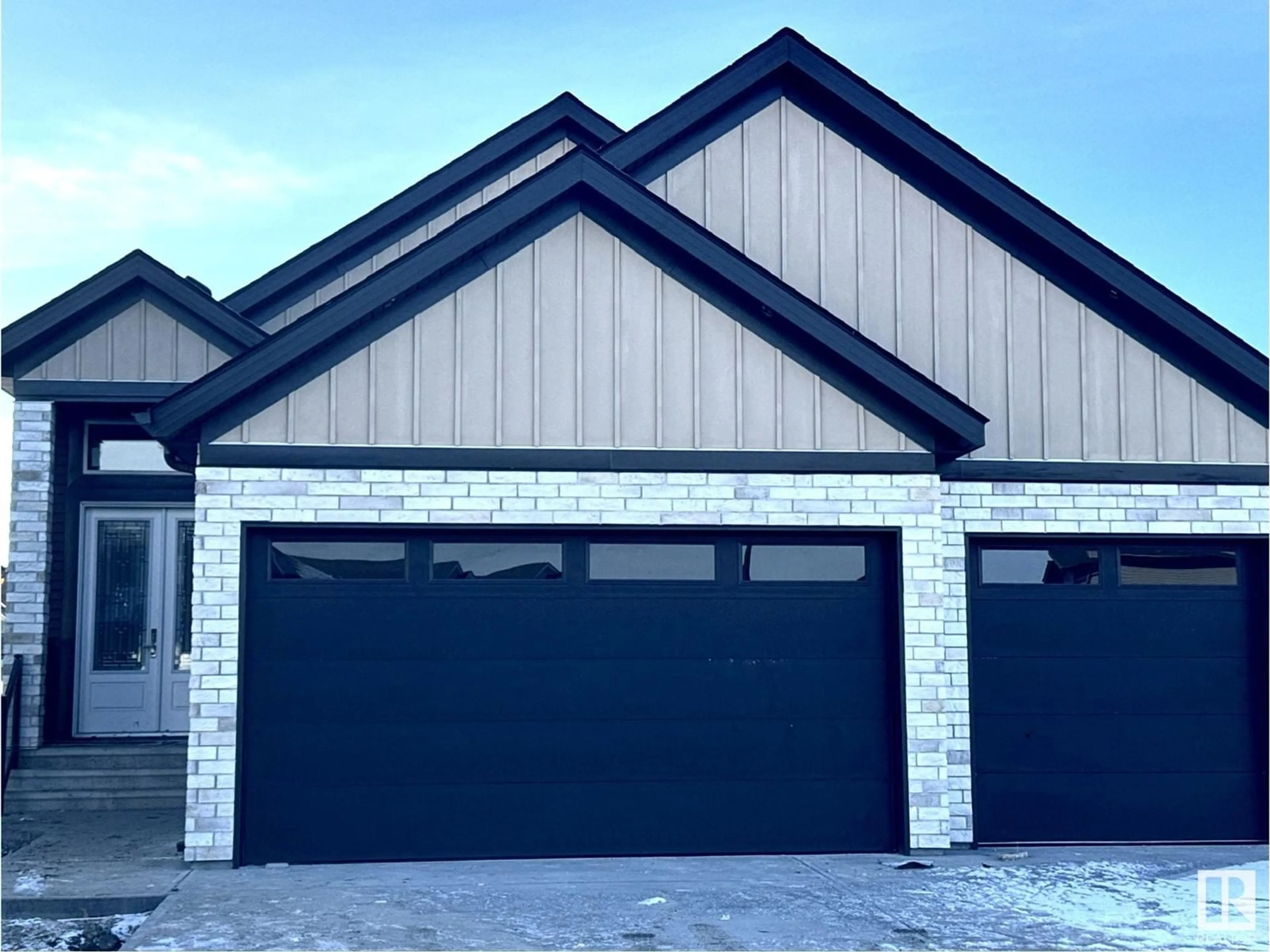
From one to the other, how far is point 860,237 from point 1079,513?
9.57 feet

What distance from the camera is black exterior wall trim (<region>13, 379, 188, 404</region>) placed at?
12969 millimetres

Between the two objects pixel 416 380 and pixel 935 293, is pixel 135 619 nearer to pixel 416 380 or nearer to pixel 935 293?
pixel 416 380

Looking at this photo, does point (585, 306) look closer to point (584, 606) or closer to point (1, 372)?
point (584, 606)

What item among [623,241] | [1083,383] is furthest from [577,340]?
[1083,383]

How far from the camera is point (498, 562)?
10445mm

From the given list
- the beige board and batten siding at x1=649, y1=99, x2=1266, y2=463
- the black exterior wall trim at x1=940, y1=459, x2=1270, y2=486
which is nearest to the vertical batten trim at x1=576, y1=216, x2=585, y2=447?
the beige board and batten siding at x1=649, y1=99, x2=1266, y2=463

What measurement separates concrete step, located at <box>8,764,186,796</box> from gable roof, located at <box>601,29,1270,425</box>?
668 centimetres

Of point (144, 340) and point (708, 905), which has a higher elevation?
point (144, 340)

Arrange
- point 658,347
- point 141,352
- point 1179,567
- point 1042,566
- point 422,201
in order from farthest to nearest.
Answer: point 422,201
point 141,352
point 1179,567
point 1042,566
point 658,347

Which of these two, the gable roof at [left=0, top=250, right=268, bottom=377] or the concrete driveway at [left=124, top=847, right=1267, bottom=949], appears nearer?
the concrete driveway at [left=124, top=847, right=1267, bottom=949]

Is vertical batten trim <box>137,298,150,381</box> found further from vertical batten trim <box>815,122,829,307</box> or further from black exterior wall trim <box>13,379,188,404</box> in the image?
vertical batten trim <box>815,122,829,307</box>

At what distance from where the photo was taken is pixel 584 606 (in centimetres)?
1045

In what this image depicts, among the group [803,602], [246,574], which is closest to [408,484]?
[246,574]

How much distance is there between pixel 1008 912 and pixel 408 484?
4981 millimetres
